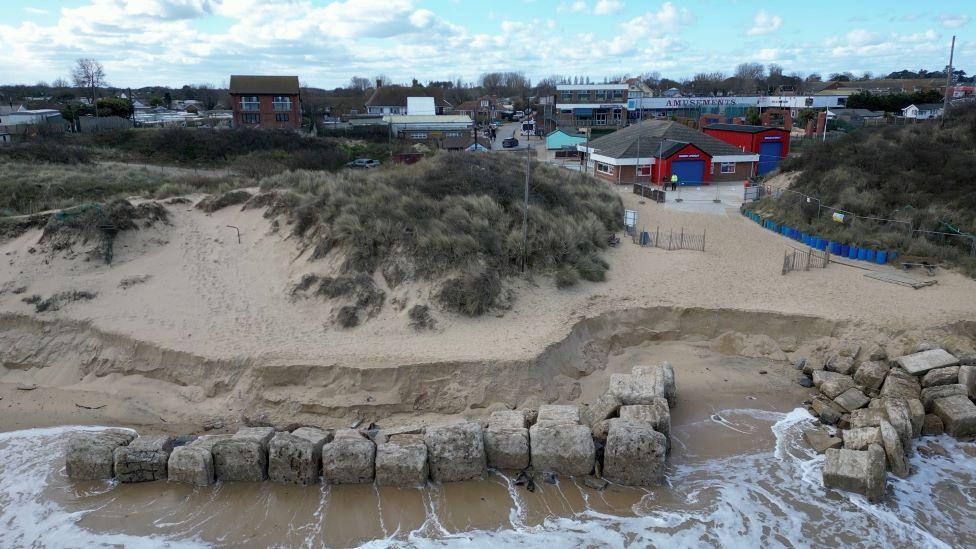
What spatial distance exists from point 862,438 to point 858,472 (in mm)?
1215

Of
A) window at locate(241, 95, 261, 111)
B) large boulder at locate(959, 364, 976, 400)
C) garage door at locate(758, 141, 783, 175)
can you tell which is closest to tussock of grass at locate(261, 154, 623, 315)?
large boulder at locate(959, 364, 976, 400)

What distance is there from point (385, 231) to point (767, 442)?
1131cm

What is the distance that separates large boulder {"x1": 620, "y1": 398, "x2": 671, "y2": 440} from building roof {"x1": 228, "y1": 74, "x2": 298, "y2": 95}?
53.5 metres

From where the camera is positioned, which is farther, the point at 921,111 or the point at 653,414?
the point at 921,111

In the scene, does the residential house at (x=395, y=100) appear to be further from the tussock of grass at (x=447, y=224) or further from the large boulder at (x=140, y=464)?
the large boulder at (x=140, y=464)

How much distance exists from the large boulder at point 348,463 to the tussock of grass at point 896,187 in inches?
747

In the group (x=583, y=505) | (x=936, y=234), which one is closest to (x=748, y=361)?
(x=583, y=505)

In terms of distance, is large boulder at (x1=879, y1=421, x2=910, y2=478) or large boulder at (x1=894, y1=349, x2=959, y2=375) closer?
large boulder at (x1=879, y1=421, x2=910, y2=478)

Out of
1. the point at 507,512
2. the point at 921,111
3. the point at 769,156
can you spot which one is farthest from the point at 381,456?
the point at 921,111

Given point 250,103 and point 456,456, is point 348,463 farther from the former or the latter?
point 250,103

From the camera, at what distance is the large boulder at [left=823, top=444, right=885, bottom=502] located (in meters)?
11.1

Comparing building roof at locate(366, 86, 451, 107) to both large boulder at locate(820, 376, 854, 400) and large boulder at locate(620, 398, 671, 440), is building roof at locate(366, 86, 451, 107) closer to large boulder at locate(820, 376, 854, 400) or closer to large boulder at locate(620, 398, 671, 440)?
large boulder at locate(820, 376, 854, 400)

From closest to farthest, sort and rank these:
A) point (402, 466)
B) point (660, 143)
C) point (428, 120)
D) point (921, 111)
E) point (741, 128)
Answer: point (402, 466), point (660, 143), point (741, 128), point (921, 111), point (428, 120)

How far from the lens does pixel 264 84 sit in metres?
58.3
